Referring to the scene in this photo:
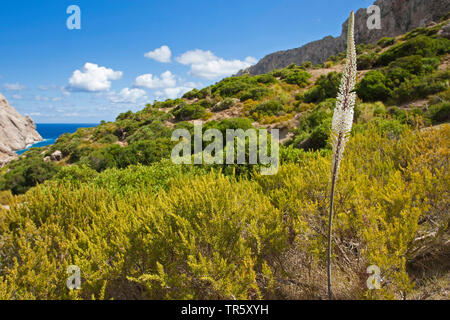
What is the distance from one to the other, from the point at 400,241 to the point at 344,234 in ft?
1.85

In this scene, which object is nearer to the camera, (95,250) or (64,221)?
(95,250)

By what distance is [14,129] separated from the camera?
171ft

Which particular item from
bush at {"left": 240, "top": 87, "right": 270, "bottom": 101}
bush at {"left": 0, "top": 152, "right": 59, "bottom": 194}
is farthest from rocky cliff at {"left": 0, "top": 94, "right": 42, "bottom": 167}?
bush at {"left": 240, "top": 87, "right": 270, "bottom": 101}

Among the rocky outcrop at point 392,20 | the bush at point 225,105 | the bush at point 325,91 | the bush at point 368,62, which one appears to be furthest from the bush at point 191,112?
the rocky outcrop at point 392,20

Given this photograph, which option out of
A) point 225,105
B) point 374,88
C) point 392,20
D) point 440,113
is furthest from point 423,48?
point 392,20

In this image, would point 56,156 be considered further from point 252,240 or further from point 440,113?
point 440,113

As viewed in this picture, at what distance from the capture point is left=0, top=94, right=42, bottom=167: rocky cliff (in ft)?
158

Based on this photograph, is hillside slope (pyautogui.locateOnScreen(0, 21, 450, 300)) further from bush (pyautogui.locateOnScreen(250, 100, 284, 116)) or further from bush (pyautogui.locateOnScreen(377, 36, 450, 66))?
bush (pyautogui.locateOnScreen(377, 36, 450, 66))

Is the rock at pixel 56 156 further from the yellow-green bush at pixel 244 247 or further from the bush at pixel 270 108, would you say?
the yellow-green bush at pixel 244 247

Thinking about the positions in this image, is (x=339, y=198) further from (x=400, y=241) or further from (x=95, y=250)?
(x=95, y=250)

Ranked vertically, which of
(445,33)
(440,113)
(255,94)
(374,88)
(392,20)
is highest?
(392,20)
